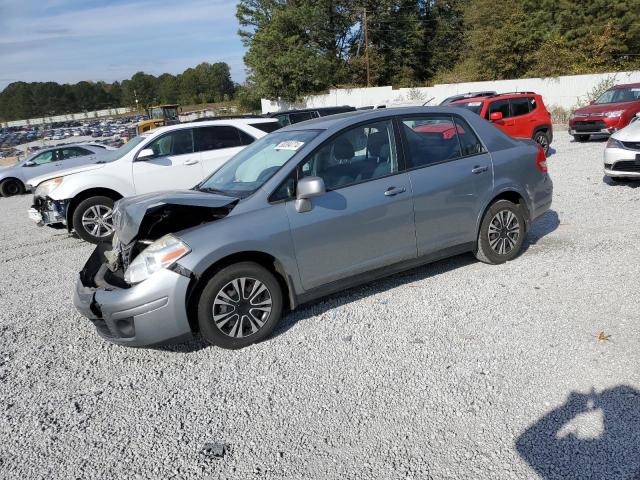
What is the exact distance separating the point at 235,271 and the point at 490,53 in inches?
1552

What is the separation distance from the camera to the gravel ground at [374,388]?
2.87 meters

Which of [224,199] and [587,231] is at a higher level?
[224,199]

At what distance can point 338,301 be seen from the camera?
5.02m

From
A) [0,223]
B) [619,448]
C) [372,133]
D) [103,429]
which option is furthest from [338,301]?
[0,223]

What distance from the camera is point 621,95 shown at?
54.3 feet

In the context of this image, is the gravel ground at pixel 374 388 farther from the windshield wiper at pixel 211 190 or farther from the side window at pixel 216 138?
the side window at pixel 216 138

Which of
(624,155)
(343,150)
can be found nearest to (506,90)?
(624,155)

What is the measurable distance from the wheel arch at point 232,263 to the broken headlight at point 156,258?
8.5 inches

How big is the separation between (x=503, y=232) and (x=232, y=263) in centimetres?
305

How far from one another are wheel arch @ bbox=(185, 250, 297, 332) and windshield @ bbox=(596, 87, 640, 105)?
16092 millimetres

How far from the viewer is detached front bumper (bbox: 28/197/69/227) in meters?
8.30

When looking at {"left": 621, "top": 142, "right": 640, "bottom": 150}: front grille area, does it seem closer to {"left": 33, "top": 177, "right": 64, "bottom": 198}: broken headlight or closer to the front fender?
the front fender

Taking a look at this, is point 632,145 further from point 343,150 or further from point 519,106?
point 343,150

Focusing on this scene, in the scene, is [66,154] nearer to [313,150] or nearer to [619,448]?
[313,150]
